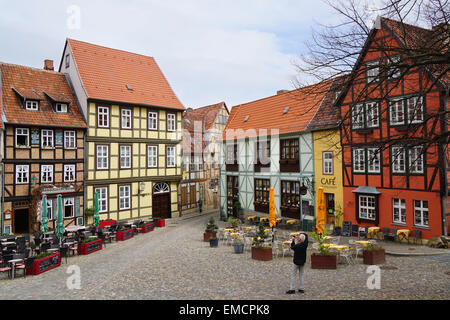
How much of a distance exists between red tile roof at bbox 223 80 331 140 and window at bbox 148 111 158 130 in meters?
5.57

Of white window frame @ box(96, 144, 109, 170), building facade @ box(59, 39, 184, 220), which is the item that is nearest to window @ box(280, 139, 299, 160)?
building facade @ box(59, 39, 184, 220)

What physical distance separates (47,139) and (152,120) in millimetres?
7620

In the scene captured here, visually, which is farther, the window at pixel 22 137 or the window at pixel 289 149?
the window at pixel 289 149

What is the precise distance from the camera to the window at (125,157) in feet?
79.8

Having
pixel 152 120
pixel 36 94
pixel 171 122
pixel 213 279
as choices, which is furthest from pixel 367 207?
pixel 36 94

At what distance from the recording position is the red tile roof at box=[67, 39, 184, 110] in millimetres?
24000

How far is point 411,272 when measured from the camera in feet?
34.7

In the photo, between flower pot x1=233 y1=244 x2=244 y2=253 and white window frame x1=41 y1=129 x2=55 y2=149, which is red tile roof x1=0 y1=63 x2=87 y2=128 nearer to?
white window frame x1=41 y1=129 x2=55 y2=149

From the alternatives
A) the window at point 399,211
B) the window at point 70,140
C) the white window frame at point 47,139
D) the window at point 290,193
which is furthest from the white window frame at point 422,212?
the white window frame at point 47,139

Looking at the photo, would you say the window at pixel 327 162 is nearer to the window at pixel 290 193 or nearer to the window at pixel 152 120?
the window at pixel 290 193

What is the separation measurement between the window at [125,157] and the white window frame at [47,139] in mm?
4599

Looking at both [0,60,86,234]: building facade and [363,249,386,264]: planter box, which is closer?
[363,249,386,264]: planter box

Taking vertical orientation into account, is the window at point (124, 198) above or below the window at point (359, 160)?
below

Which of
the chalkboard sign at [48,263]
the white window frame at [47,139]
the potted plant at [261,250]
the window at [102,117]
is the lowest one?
the chalkboard sign at [48,263]
